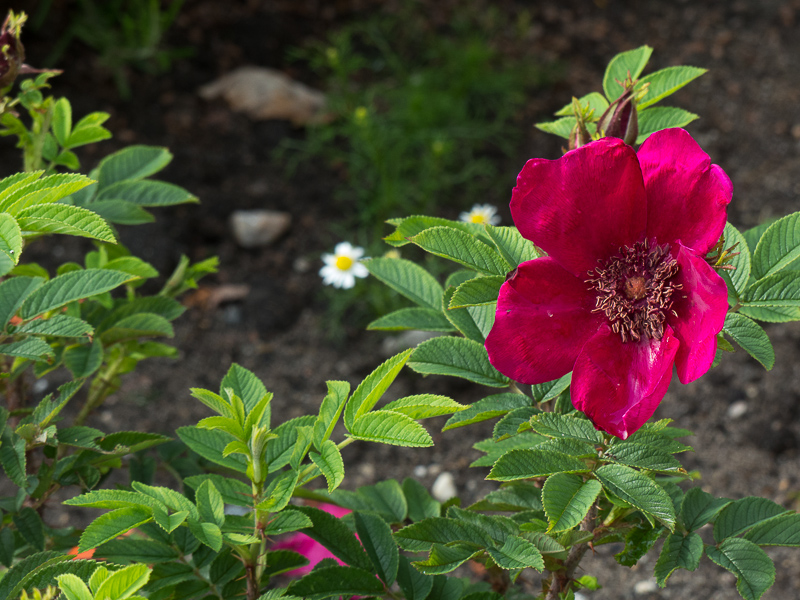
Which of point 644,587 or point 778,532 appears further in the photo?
point 644,587

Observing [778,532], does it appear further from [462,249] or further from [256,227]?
[256,227]

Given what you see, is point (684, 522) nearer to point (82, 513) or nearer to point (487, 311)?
point (487, 311)

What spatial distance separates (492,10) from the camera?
3.28 metres

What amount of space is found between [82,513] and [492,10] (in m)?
2.56

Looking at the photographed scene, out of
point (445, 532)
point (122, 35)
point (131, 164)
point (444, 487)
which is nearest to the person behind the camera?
point (445, 532)

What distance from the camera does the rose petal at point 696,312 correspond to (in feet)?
2.00

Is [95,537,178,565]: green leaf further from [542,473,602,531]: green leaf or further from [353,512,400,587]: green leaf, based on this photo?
[542,473,602,531]: green leaf

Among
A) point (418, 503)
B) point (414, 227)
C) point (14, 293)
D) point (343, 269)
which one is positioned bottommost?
point (343, 269)

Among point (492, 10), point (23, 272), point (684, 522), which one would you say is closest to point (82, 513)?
point (23, 272)

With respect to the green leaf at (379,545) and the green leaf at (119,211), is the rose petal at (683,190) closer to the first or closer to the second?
the green leaf at (379,545)

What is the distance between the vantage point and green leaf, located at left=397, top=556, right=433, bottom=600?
0.83 m

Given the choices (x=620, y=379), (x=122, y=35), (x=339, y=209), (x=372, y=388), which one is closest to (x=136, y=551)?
(x=372, y=388)

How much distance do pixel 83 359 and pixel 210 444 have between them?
266 mm

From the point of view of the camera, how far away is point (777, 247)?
2.58 feet
